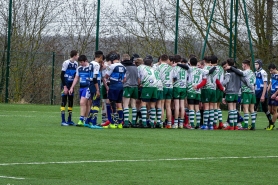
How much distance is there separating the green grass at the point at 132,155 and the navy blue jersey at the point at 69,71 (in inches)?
69.2

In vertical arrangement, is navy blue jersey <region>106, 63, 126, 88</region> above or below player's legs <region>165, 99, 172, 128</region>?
above

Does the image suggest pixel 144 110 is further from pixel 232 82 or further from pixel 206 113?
pixel 232 82

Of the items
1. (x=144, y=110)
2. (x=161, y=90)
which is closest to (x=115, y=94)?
(x=144, y=110)

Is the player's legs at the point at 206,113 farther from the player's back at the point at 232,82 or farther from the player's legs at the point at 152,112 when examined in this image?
the player's legs at the point at 152,112

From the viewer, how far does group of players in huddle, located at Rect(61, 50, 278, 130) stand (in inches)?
722

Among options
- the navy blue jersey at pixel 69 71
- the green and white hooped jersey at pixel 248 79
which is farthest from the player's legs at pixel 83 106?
the green and white hooped jersey at pixel 248 79

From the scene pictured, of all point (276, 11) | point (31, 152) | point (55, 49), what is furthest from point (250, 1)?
point (31, 152)

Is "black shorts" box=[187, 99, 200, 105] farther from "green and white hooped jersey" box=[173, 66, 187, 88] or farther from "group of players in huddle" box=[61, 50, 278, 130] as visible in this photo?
"green and white hooped jersey" box=[173, 66, 187, 88]

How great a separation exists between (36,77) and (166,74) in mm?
15274

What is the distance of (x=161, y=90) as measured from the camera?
64.0ft

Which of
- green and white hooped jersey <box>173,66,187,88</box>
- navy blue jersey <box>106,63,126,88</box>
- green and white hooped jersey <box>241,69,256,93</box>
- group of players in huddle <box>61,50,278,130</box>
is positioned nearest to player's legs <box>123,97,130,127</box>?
group of players in huddle <box>61,50,278,130</box>

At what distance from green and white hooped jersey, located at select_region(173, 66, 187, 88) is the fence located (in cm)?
1401

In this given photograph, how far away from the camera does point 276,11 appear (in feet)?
125

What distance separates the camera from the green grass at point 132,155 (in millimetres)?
8828
